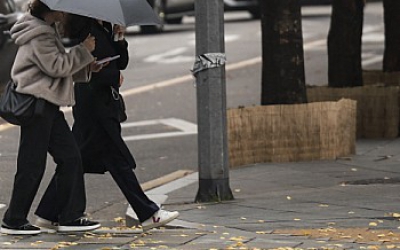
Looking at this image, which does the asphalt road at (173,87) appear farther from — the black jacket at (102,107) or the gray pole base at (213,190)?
the black jacket at (102,107)

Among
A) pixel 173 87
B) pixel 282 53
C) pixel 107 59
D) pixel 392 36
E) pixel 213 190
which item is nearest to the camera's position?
pixel 107 59

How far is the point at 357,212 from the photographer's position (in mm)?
8617

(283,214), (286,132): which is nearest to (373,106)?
(286,132)

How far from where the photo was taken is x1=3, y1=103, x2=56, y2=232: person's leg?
7785 mm

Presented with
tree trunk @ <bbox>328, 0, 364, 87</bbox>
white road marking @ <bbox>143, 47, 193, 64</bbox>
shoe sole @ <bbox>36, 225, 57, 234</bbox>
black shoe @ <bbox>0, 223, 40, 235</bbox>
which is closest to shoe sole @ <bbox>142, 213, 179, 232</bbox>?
shoe sole @ <bbox>36, 225, 57, 234</bbox>

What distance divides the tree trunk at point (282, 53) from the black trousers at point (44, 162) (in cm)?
386

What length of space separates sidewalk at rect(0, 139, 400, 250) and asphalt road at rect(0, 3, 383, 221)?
1.15 m

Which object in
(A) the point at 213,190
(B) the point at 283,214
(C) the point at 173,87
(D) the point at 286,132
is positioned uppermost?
(C) the point at 173,87

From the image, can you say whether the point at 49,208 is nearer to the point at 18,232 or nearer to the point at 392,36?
the point at 18,232

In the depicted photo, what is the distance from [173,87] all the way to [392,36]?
4.33 meters

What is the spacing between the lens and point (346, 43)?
13.6 metres

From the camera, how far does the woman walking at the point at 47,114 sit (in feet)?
25.3

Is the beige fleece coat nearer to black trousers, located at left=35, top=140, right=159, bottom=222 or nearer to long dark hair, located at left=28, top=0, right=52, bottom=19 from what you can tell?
long dark hair, located at left=28, top=0, right=52, bottom=19

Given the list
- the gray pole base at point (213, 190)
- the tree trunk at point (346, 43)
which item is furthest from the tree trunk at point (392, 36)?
the gray pole base at point (213, 190)
